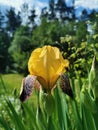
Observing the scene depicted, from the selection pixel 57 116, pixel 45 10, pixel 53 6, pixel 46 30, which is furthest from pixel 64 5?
pixel 57 116

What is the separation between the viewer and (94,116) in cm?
180

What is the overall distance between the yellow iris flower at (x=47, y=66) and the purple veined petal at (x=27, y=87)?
4 cm

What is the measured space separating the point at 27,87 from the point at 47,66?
0.14 m

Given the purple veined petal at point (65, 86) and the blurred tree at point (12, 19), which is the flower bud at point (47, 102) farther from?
the blurred tree at point (12, 19)

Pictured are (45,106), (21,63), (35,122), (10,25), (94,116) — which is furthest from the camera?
(10,25)

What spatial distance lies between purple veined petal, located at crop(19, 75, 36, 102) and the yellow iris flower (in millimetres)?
42

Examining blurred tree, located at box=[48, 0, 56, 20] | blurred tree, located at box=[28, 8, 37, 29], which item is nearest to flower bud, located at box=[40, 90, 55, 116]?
blurred tree, located at box=[28, 8, 37, 29]

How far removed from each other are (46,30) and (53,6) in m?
39.1

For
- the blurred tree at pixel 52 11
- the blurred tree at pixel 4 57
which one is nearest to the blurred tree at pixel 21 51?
the blurred tree at pixel 4 57

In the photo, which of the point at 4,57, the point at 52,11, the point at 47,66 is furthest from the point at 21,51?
the point at 52,11

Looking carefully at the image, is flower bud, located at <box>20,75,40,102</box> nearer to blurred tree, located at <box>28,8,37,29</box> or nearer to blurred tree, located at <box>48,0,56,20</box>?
blurred tree, located at <box>28,8,37,29</box>

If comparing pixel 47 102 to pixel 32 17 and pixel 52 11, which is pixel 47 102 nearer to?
pixel 32 17

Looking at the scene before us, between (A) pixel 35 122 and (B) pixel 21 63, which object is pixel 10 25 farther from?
(A) pixel 35 122

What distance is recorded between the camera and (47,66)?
1729 mm
